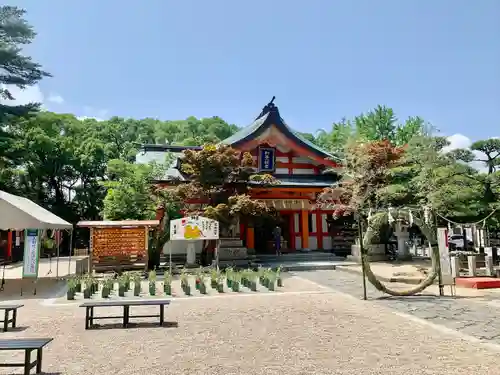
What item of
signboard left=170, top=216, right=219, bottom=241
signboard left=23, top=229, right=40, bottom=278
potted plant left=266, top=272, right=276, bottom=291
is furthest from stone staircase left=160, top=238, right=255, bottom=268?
signboard left=23, top=229, right=40, bottom=278

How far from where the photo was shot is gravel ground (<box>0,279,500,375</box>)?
478cm

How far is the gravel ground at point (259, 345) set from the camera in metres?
4.78

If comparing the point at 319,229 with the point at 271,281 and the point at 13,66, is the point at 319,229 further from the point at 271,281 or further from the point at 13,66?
the point at 13,66

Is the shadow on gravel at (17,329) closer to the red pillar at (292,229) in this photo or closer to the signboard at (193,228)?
the signboard at (193,228)

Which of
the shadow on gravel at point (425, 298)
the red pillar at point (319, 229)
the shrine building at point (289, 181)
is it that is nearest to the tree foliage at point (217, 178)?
the shrine building at point (289, 181)

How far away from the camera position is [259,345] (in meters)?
5.76

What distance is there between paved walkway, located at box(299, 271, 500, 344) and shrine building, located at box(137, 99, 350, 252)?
29.4ft

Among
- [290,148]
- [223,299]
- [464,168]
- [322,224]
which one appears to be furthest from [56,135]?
[464,168]

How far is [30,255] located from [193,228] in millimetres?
5056

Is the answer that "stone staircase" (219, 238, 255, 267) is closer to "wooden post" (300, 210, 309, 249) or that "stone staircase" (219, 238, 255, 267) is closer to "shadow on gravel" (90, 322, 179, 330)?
"wooden post" (300, 210, 309, 249)

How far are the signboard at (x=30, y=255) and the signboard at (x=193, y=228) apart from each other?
4189mm

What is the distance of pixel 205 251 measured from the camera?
57.3ft

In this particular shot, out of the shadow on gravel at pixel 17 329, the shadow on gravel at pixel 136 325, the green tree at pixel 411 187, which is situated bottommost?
the shadow on gravel at pixel 17 329

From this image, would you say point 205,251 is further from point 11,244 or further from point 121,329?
point 11,244
